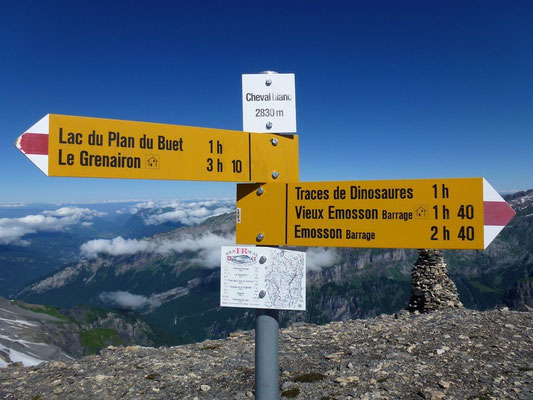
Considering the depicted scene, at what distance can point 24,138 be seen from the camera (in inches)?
115

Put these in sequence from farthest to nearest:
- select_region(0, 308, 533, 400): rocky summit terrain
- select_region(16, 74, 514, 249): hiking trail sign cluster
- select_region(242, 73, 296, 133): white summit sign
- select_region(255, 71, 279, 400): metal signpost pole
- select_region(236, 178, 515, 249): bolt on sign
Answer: select_region(0, 308, 533, 400): rocky summit terrain
select_region(242, 73, 296, 133): white summit sign
select_region(255, 71, 279, 400): metal signpost pole
select_region(236, 178, 515, 249): bolt on sign
select_region(16, 74, 514, 249): hiking trail sign cluster

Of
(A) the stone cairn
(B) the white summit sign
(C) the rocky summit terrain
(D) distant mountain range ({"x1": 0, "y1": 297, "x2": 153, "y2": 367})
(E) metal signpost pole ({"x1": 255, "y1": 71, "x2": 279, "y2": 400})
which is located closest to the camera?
(E) metal signpost pole ({"x1": 255, "y1": 71, "x2": 279, "y2": 400})

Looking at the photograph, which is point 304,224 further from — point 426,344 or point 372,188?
point 426,344

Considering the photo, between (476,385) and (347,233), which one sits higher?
(347,233)

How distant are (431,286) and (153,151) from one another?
17678mm

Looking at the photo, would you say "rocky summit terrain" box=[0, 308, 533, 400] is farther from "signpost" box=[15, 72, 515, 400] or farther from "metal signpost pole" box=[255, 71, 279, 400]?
"signpost" box=[15, 72, 515, 400]

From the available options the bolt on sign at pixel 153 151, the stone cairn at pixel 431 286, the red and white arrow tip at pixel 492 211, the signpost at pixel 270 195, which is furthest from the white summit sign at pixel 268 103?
the stone cairn at pixel 431 286

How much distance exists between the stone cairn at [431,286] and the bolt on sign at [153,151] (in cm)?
1642

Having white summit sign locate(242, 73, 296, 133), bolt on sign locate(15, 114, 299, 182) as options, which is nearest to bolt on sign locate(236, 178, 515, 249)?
bolt on sign locate(15, 114, 299, 182)

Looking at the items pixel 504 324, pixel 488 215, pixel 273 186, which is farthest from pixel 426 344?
pixel 273 186

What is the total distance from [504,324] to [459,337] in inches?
84.3

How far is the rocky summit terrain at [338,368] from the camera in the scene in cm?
715

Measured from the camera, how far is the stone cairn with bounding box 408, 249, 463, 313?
17.1 meters

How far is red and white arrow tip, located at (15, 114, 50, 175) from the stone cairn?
1790cm
